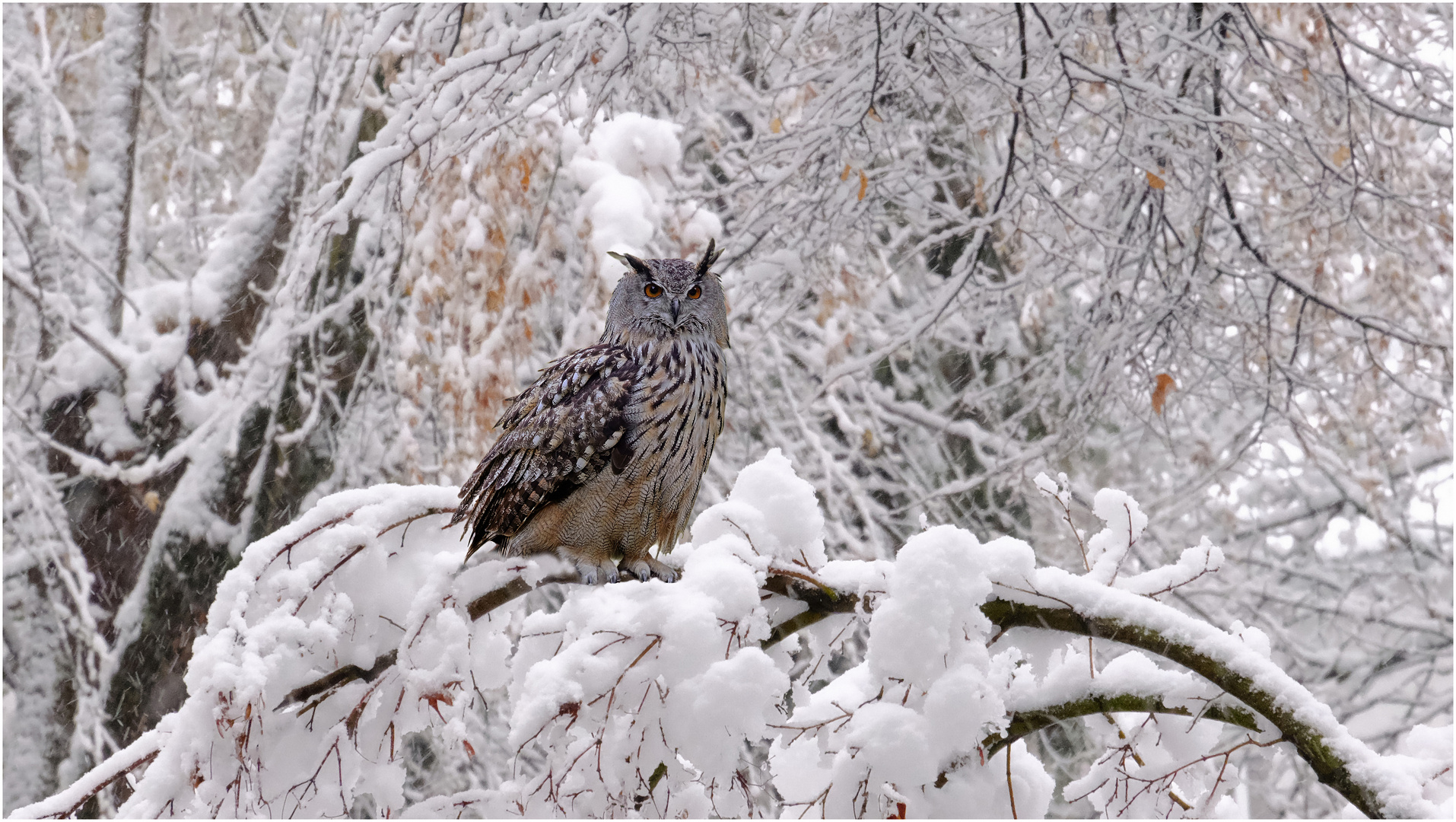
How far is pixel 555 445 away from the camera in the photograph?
7.15 ft

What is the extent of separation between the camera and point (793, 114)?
4.54 meters

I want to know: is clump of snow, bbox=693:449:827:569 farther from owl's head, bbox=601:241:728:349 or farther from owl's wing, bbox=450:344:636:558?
owl's head, bbox=601:241:728:349

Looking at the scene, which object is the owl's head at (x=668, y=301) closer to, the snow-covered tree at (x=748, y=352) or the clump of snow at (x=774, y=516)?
the snow-covered tree at (x=748, y=352)

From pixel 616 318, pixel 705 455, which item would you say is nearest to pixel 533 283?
pixel 616 318

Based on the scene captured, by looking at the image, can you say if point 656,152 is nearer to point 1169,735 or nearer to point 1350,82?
point 1350,82

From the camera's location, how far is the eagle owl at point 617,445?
2168mm

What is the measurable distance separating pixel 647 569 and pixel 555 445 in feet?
1.10

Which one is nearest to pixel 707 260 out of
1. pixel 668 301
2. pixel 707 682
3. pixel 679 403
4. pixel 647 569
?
pixel 668 301

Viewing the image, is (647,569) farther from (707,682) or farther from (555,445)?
(707,682)

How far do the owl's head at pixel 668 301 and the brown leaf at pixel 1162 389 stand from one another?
1412mm

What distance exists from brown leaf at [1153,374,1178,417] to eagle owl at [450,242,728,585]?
1446 mm

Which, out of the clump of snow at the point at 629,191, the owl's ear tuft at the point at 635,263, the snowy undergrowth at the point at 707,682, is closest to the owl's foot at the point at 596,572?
the snowy undergrowth at the point at 707,682

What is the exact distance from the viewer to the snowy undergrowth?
1396mm

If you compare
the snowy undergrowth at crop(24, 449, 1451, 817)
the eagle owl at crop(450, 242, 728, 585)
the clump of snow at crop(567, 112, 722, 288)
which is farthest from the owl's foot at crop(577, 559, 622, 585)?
the clump of snow at crop(567, 112, 722, 288)
